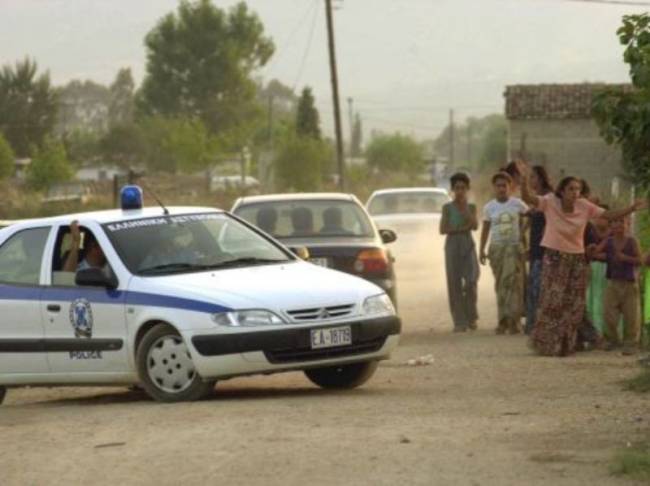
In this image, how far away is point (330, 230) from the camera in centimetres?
1919

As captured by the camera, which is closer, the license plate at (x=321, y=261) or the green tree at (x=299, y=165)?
the license plate at (x=321, y=261)

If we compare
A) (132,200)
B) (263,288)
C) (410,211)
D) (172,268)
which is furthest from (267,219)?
(410,211)

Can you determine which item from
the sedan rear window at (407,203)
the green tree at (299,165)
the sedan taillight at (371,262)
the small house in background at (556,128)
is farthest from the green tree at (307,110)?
the sedan taillight at (371,262)

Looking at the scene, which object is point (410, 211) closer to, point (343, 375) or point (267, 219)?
point (267, 219)

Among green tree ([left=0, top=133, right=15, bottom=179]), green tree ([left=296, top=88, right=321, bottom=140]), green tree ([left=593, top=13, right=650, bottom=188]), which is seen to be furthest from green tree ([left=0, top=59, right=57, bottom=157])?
green tree ([left=593, top=13, right=650, bottom=188])

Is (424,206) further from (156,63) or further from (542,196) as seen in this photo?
(156,63)

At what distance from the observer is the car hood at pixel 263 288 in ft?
41.8

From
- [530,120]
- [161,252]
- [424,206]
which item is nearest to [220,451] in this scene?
[161,252]

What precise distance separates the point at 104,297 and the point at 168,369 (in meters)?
0.80

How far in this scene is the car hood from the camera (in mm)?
12742

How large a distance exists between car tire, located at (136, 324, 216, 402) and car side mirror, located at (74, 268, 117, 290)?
1.70 ft

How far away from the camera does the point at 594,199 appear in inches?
706

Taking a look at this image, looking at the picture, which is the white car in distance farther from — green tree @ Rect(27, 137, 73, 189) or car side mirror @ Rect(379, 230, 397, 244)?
green tree @ Rect(27, 137, 73, 189)

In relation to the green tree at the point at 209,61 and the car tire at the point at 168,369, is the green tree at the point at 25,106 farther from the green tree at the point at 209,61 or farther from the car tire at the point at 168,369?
→ the car tire at the point at 168,369
